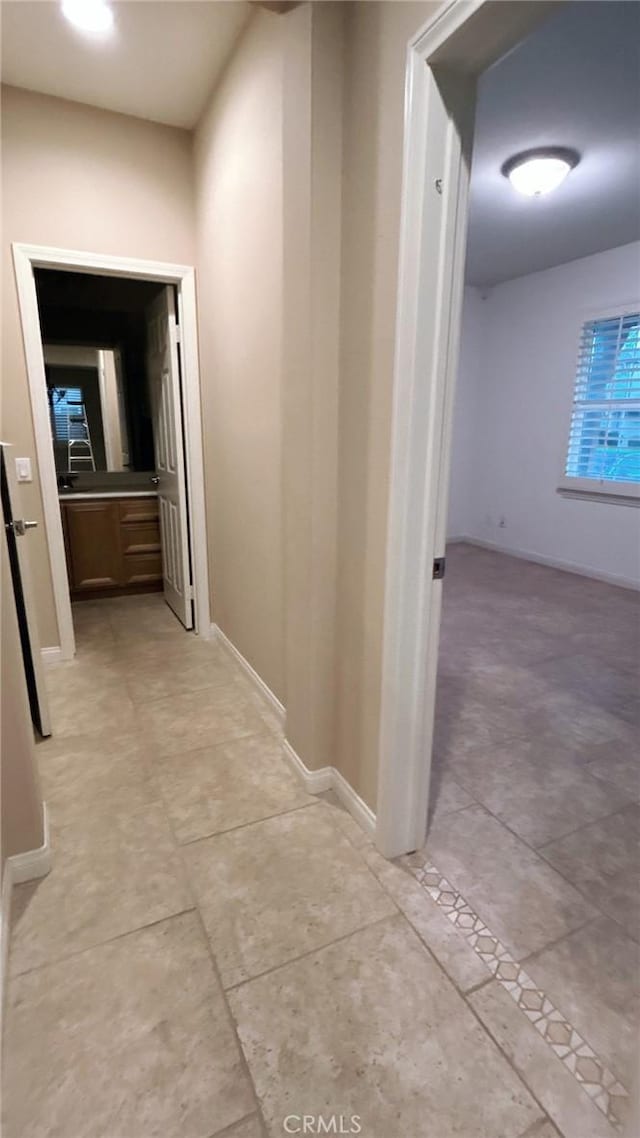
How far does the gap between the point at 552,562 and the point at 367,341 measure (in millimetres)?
4362

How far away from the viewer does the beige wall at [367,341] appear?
1312mm

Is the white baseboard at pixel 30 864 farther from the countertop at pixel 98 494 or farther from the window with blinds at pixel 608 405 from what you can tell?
the window with blinds at pixel 608 405

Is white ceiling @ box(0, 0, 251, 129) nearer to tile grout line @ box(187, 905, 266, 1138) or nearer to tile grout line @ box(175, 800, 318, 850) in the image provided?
tile grout line @ box(175, 800, 318, 850)

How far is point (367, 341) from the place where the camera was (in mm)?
1478

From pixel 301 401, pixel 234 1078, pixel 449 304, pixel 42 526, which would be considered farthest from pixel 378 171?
pixel 42 526

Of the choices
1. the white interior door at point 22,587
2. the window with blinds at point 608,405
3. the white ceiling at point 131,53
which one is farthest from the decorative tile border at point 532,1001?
the window with blinds at point 608,405

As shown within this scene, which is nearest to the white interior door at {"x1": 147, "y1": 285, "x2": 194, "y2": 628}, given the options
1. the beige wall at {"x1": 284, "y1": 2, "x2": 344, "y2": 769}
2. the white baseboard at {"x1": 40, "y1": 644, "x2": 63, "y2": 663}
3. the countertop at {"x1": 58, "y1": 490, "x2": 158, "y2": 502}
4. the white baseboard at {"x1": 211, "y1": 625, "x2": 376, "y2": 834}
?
the countertop at {"x1": 58, "y1": 490, "x2": 158, "y2": 502}

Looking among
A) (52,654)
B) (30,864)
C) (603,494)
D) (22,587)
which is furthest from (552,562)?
(30,864)

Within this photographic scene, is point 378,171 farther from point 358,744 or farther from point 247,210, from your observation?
point 358,744

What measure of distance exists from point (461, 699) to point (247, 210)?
7.75 feet

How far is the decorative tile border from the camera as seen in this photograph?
1077 mm

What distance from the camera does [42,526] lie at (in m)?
2.88

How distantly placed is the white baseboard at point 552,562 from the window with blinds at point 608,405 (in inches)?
30.5

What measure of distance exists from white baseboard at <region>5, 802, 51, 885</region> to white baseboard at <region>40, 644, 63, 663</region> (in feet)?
5.18
